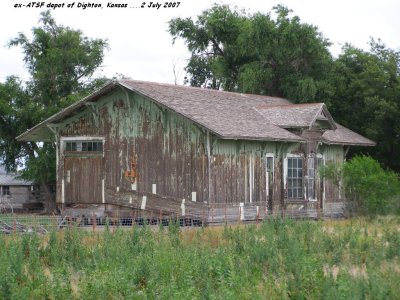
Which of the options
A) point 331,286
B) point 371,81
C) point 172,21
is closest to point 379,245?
point 331,286

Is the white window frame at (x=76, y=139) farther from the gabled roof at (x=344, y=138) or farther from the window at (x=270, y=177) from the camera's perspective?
the gabled roof at (x=344, y=138)

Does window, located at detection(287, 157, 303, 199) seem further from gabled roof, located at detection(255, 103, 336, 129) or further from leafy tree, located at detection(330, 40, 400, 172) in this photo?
leafy tree, located at detection(330, 40, 400, 172)

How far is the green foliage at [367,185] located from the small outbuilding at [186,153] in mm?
2026

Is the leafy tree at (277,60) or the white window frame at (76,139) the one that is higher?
the leafy tree at (277,60)

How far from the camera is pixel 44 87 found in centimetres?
4334

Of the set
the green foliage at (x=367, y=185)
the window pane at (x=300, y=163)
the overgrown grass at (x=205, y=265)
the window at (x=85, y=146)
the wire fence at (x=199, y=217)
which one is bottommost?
the overgrown grass at (x=205, y=265)

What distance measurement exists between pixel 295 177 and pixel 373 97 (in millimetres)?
7984

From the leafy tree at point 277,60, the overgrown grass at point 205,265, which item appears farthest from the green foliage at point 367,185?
the leafy tree at point 277,60

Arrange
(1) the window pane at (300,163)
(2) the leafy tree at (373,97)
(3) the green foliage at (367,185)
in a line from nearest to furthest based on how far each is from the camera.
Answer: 1. (3) the green foliage at (367,185)
2. (1) the window pane at (300,163)
3. (2) the leafy tree at (373,97)

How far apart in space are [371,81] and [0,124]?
20.2 meters

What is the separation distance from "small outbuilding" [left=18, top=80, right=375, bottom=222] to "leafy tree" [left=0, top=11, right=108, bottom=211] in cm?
1009

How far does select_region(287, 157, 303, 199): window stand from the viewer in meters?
29.2

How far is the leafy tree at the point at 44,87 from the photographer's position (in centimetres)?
4103

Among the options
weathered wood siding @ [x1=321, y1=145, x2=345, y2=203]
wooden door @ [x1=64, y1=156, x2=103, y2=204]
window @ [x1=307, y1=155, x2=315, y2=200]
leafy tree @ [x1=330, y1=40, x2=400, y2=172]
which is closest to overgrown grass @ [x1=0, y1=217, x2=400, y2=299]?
wooden door @ [x1=64, y1=156, x2=103, y2=204]
